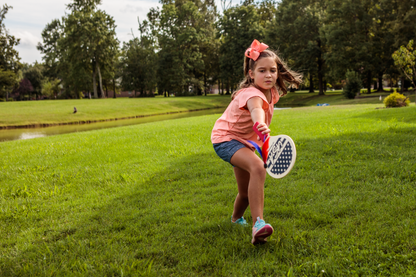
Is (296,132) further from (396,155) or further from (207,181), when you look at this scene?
(207,181)

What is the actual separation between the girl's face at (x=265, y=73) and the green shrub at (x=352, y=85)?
36.6m

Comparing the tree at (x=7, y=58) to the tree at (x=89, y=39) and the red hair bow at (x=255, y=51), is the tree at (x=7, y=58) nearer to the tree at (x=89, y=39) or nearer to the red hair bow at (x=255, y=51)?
the tree at (x=89, y=39)

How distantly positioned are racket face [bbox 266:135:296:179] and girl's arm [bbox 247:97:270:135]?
237 millimetres

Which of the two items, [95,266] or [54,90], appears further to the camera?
[54,90]

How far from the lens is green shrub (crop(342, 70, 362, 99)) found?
35344 mm

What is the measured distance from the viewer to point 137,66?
66562mm

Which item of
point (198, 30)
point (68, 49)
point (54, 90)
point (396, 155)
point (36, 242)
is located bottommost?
point (36, 242)

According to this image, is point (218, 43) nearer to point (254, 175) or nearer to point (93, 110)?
point (93, 110)

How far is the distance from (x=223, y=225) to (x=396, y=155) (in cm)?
401

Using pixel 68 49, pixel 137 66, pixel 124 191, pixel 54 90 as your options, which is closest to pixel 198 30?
pixel 137 66

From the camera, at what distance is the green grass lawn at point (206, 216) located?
276 centimetres

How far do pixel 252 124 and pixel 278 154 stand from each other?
0.50 metres

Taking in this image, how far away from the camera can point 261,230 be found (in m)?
2.81

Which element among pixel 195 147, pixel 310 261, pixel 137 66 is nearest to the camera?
pixel 310 261
